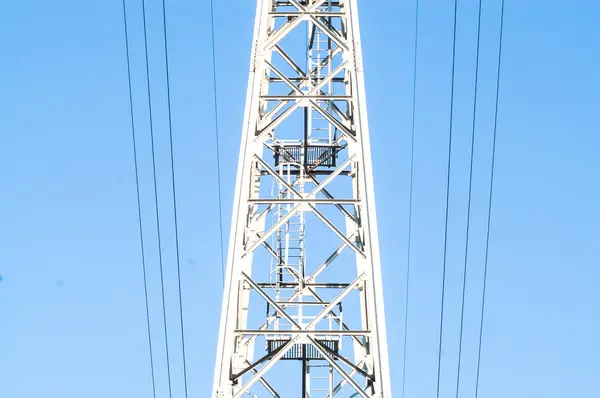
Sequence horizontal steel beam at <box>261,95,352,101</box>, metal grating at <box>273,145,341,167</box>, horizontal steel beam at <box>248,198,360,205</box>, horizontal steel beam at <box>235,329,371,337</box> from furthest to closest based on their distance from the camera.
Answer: metal grating at <box>273,145,341,167</box> → horizontal steel beam at <box>261,95,352,101</box> → horizontal steel beam at <box>248,198,360,205</box> → horizontal steel beam at <box>235,329,371,337</box>

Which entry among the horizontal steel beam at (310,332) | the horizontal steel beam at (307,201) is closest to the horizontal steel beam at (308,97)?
the horizontal steel beam at (307,201)

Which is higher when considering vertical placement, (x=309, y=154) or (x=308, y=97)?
(x=308, y=97)

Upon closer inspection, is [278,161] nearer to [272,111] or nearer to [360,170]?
[272,111]

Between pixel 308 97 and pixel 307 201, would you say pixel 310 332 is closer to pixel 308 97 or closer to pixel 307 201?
pixel 307 201

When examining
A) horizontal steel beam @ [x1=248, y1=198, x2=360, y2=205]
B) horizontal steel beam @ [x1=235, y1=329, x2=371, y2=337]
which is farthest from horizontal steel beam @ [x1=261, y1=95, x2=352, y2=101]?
horizontal steel beam @ [x1=235, y1=329, x2=371, y2=337]

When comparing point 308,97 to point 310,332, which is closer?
point 310,332

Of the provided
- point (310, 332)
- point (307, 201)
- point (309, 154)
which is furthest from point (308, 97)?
point (310, 332)

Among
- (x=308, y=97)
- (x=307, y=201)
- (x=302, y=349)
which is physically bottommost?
(x=302, y=349)

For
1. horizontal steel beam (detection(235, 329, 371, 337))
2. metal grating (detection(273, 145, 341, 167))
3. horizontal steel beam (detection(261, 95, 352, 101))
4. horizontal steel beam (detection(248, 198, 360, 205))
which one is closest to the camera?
horizontal steel beam (detection(235, 329, 371, 337))

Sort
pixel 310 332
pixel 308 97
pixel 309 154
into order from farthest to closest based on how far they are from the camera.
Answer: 1. pixel 309 154
2. pixel 308 97
3. pixel 310 332

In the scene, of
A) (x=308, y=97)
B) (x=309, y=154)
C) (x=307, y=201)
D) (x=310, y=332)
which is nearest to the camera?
A: (x=310, y=332)

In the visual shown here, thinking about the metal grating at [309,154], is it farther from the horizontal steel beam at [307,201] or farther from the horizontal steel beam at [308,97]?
the horizontal steel beam at [307,201]

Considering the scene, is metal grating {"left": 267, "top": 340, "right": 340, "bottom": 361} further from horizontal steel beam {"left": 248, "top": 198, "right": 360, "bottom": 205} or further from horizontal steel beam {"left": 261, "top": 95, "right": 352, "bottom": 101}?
horizontal steel beam {"left": 261, "top": 95, "right": 352, "bottom": 101}

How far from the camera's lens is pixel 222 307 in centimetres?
1477
